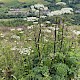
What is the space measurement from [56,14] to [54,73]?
175 centimetres

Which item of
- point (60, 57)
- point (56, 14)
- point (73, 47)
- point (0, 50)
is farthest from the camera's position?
point (0, 50)

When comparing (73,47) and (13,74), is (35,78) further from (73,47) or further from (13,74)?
(73,47)

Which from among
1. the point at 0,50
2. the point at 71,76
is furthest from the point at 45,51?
the point at 0,50

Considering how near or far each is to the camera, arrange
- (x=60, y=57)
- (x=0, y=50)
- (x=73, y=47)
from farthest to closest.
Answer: (x=0, y=50) < (x=73, y=47) < (x=60, y=57)

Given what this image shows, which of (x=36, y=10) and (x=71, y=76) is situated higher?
(x=36, y=10)

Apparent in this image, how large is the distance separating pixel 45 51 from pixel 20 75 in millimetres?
1160

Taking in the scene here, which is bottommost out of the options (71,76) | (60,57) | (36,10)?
(71,76)

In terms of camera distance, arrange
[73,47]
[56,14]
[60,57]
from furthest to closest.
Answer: [73,47] < [60,57] < [56,14]

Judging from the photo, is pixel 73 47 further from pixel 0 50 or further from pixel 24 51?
pixel 0 50

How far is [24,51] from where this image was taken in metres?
7.70

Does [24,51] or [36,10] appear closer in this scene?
[24,51]

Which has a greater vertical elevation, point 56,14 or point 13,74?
point 56,14

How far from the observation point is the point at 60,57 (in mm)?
8148

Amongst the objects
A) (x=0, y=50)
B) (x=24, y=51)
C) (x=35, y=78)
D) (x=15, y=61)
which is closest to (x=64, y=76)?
(x=35, y=78)
